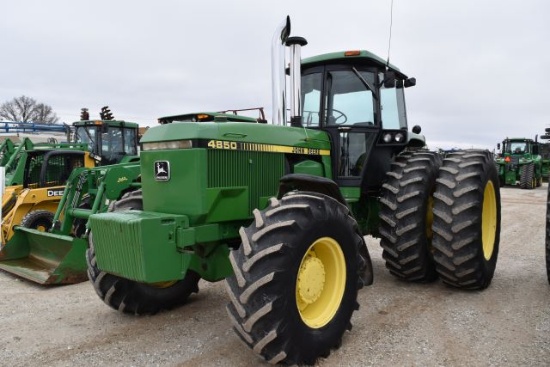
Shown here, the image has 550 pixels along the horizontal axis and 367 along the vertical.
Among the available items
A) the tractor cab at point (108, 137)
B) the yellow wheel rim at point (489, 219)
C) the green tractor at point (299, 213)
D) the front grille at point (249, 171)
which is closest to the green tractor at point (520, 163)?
the tractor cab at point (108, 137)

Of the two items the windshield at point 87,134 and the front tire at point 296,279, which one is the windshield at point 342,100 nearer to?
the front tire at point 296,279

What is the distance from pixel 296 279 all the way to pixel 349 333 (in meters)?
1.10

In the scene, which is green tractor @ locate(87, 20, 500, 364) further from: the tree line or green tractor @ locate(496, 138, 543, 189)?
the tree line

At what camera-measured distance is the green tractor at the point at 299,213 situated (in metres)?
3.26

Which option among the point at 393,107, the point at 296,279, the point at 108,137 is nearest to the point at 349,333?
the point at 296,279

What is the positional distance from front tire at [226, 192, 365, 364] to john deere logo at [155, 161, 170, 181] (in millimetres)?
958

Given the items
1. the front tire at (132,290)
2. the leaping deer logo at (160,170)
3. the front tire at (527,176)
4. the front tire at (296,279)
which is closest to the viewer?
the front tire at (296,279)

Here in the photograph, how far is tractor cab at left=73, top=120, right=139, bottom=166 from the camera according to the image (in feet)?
40.7

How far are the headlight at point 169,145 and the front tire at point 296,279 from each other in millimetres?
890

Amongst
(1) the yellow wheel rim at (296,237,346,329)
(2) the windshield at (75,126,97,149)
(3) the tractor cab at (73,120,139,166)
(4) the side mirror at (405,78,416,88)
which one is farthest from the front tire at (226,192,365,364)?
(2) the windshield at (75,126,97,149)

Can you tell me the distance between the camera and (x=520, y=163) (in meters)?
22.1

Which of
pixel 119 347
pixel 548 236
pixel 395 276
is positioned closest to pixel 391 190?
pixel 395 276

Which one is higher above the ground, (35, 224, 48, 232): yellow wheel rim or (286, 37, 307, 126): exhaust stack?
(286, 37, 307, 126): exhaust stack

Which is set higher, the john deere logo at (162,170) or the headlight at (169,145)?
the headlight at (169,145)
